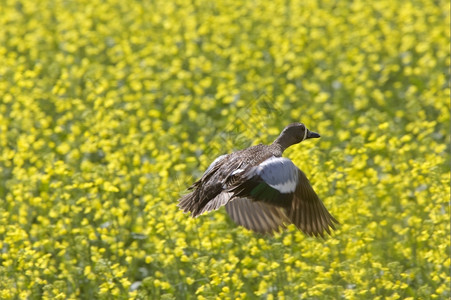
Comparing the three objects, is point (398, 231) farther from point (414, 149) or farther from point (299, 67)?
point (299, 67)

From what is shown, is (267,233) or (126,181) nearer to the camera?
(267,233)

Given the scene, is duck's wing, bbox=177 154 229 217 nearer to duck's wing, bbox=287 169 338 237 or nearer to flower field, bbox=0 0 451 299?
flower field, bbox=0 0 451 299

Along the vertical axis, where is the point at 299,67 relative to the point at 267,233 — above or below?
above

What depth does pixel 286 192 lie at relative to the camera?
6809mm

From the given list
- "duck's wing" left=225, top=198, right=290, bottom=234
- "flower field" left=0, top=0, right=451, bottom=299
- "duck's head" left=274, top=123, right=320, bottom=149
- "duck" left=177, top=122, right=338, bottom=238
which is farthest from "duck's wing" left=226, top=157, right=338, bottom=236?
"duck's head" left=274, top=123, right=320, bottom=149

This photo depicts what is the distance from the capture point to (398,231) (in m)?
7.89

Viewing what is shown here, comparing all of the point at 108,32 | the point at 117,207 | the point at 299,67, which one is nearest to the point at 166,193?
the point at 117,207

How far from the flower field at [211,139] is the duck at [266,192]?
366 mm

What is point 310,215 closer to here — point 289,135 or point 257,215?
point 257,215

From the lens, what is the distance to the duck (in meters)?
6.77

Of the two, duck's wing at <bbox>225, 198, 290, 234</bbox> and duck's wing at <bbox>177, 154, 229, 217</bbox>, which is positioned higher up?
duck's wing at <bbox>177, 154, 229, 217</bbox>

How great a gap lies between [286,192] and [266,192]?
162 millimetres

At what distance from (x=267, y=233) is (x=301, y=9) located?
779 cm

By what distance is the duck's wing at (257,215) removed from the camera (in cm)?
738
